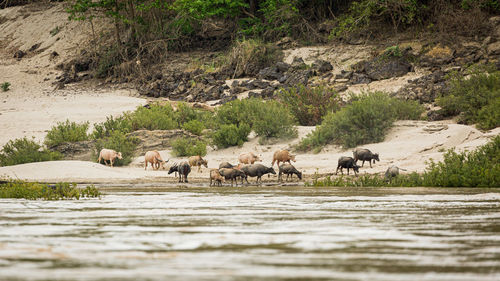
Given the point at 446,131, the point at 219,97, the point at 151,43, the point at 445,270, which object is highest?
the point at 151,43

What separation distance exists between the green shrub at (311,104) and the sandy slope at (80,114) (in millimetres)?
1455

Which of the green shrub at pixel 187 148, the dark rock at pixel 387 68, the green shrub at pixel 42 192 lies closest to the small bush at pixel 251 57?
the dark rock at pixel 387 68

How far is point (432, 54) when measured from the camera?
28.8m

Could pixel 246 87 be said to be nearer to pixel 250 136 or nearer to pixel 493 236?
pixel 250 136

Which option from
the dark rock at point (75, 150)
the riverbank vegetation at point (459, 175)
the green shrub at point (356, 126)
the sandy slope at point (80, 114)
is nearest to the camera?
the riverbank vegetation at point (459, 175)

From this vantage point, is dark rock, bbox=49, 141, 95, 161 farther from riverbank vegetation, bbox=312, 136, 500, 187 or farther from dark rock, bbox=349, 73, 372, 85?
dark rock, bbox=349, 73, 372, 85

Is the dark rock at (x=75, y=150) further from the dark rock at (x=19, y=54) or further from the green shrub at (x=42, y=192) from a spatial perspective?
the dark rock at (x=19, y=54)

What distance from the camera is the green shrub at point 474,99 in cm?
1986

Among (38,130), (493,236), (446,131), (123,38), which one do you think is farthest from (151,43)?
(493,236)

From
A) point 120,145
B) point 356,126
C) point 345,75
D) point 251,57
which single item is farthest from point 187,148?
point 251,57

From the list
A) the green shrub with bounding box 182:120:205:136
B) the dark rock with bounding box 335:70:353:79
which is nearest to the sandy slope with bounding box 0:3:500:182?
the dark rock with bounding box 335:70:353:79

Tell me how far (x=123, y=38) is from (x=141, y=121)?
1858cm

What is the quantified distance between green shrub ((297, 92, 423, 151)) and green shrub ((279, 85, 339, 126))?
9.56ft

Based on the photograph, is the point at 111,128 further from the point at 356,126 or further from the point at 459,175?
the point at 459,175
